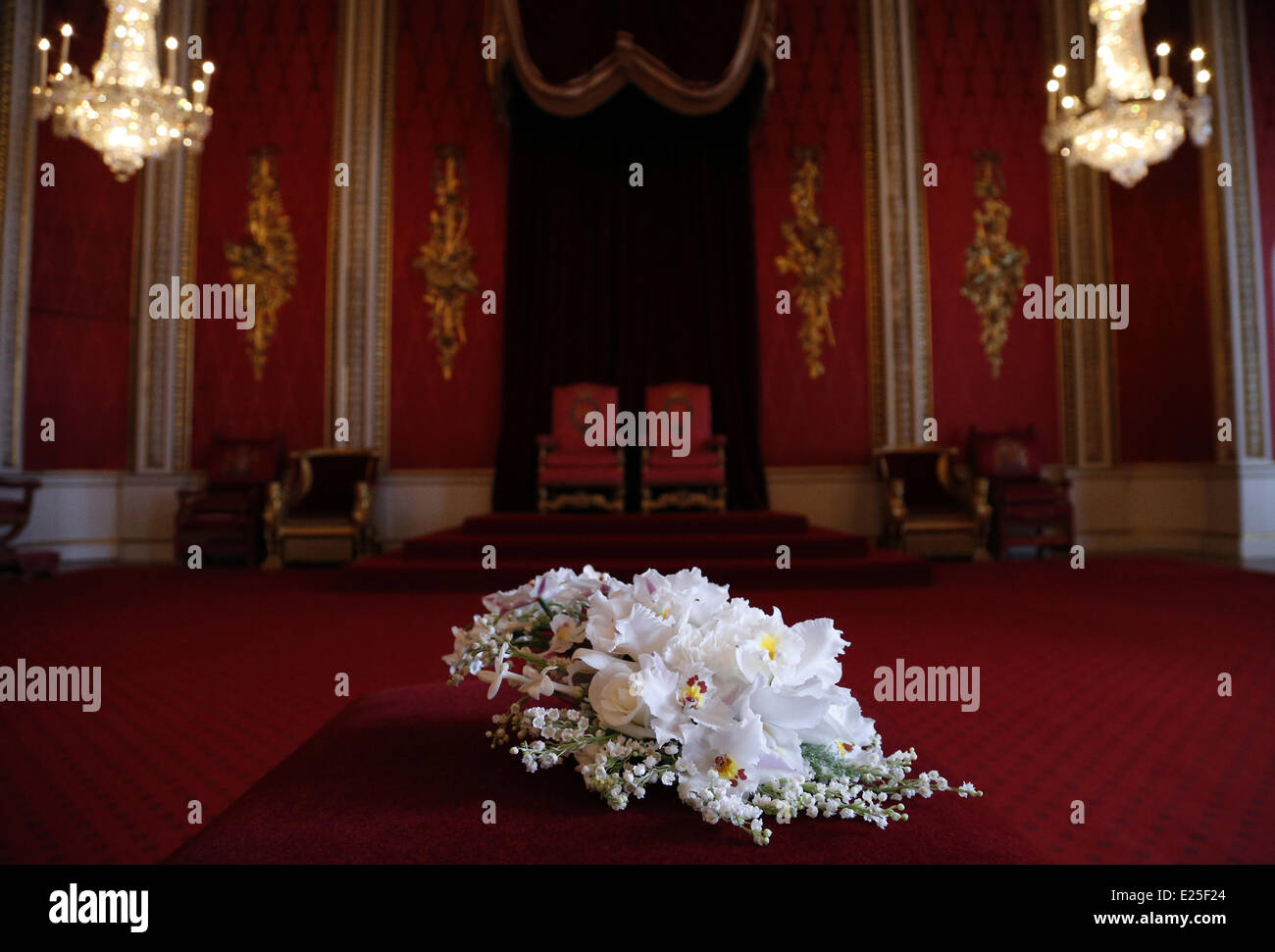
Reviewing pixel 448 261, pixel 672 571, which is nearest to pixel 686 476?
pixel 672 571

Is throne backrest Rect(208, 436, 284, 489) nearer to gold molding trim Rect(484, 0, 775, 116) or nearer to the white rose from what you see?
gold molding trim Rect(484, 0, 775, 116)

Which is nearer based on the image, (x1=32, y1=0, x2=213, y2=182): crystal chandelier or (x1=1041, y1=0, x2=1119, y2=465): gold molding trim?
(x1=32, y1=0, x2=213, y2=182): crystal chandelier

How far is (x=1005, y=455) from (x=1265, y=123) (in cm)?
335

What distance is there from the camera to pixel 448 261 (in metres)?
6.66

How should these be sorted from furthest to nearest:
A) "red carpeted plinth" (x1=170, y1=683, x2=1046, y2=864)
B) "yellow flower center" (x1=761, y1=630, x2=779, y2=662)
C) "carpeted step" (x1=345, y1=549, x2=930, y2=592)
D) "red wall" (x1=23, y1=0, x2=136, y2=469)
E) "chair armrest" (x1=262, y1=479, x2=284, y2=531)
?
1. "red wall" (x1=23, y1=0, x2=136, y2=469)
2. "chair armrest" (x1=262, y1=479, x2=284, y2=531)
3. "carpeted step" (x1=345, y1=549, x2=930, y2=592)
4. "yellow flower center" (x1=761, y1=630, x2=779, y2=662)
5. "red carpeted plinth" (x1=170, y1=683, x2=1046, y2=864)

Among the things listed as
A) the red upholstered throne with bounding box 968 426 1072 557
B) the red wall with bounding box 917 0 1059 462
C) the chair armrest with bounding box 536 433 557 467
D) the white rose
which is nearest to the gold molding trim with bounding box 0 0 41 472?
the chair armrest with bounding box 536 433 557 467

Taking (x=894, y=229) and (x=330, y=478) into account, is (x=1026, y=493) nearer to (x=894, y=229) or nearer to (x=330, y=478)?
(x=894, y=229)

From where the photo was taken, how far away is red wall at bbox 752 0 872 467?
21.9 ft

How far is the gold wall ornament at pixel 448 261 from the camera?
21.8 ft

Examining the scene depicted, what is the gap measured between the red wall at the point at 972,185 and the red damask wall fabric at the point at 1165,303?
58 centimetres

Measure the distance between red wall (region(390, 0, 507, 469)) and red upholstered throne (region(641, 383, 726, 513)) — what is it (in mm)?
1440

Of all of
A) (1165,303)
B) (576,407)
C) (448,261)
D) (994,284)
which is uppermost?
(448,261)

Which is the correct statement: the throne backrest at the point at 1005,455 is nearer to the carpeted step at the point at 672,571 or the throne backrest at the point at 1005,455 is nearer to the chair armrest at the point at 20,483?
the carpeted step at the point at 672,571
